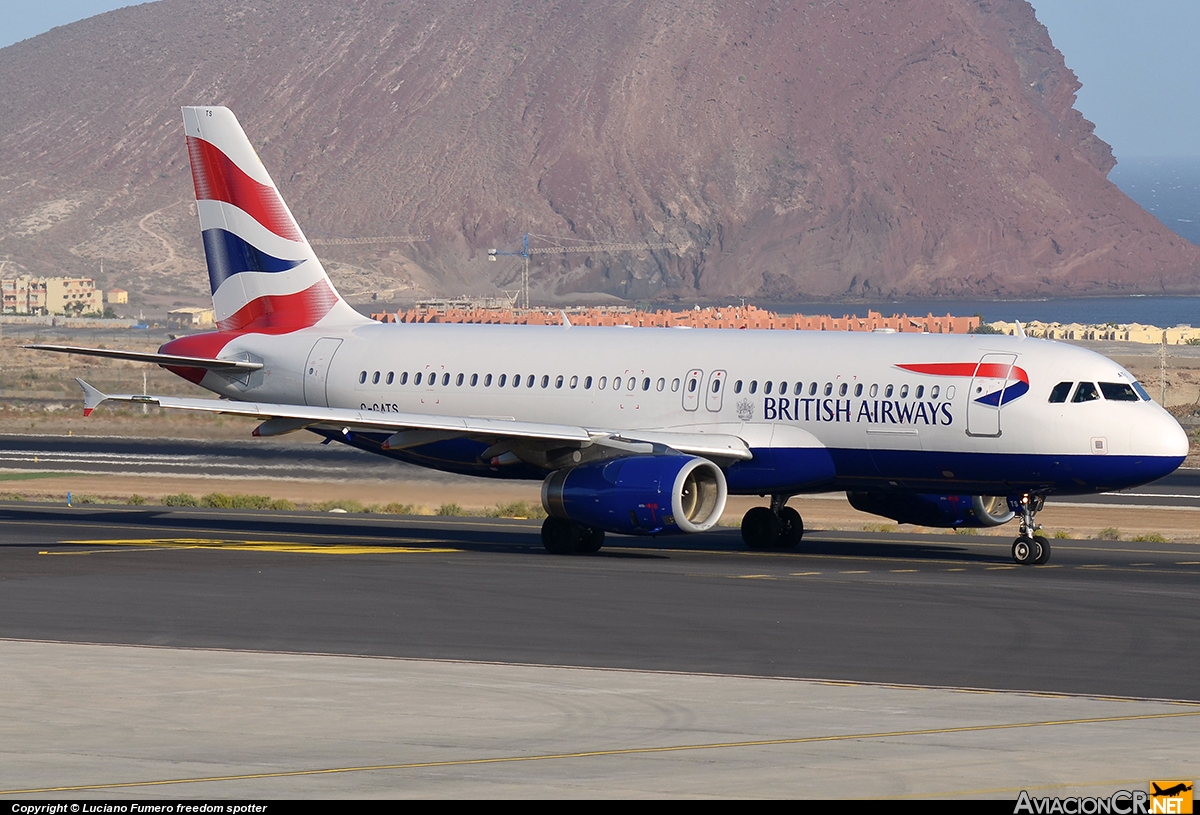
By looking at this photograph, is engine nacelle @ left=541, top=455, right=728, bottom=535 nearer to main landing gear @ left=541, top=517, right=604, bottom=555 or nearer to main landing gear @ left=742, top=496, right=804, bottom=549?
main landing gear @ left=541, top=517, right=604, bottom=555

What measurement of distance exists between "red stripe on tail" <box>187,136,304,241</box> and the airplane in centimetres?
66

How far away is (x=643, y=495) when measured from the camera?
34.0m

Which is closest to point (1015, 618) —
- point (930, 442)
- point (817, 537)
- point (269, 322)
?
point (930, 442)

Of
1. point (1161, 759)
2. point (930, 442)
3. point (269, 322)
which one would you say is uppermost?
point (269, 322)

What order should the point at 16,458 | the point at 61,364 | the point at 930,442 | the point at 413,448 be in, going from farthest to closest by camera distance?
1. the point at 61,364
2. the point at 16,458
3. the point at 413,448
4. the point at 930,442

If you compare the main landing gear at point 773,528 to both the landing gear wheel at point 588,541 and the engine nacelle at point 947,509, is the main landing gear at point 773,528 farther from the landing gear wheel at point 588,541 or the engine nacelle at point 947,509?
the landing gear wheel at point 588,541

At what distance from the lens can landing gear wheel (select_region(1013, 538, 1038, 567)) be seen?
112 ft

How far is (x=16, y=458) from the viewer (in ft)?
214

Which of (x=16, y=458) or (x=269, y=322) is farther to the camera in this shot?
(x=16, y=458)

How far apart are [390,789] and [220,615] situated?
499 inches

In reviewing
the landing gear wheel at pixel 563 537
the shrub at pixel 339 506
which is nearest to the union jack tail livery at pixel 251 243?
the shrub at pixel 339 506

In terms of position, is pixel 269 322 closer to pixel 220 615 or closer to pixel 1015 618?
pixel 220 615

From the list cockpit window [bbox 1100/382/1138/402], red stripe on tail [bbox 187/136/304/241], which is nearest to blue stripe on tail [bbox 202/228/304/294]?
red stripe on tail [bbox 187/136/304/241]

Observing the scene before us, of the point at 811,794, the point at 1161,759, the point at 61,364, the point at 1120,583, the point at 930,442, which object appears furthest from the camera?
the point at 61,364
